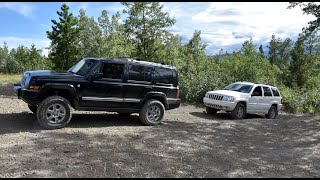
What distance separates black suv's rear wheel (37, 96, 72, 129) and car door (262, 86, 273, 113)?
9.73 meters

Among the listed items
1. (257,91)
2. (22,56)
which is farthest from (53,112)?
(22,56)

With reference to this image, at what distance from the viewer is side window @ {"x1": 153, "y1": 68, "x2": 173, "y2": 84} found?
32.8ft

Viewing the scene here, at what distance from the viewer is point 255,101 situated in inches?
576

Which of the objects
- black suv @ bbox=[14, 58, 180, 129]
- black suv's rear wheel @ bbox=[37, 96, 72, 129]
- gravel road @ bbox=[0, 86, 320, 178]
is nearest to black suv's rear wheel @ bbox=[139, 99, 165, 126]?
black suv @ bbox=[14, 58, 180, 129]

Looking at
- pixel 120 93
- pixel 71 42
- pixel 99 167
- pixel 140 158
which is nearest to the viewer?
pixel 99 167

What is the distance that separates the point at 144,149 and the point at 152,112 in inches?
114

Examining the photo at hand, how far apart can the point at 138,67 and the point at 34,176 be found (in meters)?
5.19

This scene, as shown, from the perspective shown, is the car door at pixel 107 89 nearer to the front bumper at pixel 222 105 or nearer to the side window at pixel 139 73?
the side window at pixel 139 73

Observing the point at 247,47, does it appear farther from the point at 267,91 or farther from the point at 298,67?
the point at 267,91

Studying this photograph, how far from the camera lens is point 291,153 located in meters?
8.06

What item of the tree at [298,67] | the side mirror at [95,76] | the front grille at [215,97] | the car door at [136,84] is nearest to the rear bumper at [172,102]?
the car door at [136,84]

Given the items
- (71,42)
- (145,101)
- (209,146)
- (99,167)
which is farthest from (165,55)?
(99,167)

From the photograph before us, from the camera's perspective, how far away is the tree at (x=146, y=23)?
27.6 metres

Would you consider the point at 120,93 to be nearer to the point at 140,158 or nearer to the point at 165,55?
the point at 140,158
